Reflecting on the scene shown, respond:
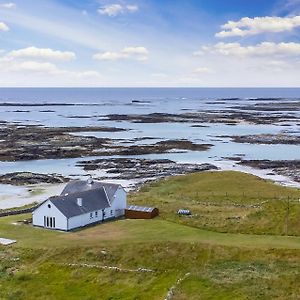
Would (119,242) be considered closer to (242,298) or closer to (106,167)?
(242,298)

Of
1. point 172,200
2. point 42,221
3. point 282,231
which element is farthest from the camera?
point 172,200

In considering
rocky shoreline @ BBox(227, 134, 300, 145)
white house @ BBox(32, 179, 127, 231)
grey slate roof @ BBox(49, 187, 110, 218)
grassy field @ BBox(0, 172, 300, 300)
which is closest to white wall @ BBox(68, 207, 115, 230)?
white house @ BBox(32, 179, 127, 231)

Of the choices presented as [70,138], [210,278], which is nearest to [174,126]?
[70,138]

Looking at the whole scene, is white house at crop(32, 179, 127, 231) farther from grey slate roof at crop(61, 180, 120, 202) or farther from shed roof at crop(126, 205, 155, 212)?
shed roof at crop(126, 205, 155, 212)

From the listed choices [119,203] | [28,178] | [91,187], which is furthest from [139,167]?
[119,203]

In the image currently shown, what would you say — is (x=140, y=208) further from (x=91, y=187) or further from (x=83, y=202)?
(x=91, y=187)

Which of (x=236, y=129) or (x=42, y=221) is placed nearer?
(x=42, y=221)

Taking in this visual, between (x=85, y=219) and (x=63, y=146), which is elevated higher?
(x=63, y=146)
